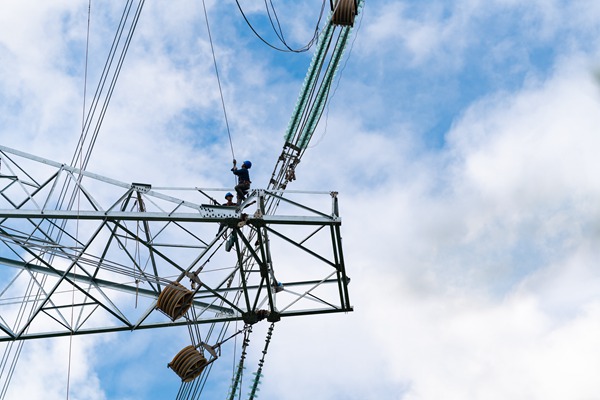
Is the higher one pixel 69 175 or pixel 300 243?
pixel 69 175

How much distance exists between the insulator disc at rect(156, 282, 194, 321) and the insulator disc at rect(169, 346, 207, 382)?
6.53ft

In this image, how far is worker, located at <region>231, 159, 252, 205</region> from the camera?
96.4 feet

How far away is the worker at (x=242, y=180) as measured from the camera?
2938 centimetres

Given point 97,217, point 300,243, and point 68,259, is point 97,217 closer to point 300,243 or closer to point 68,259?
point 68,259

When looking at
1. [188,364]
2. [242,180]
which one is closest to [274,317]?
[188,364]

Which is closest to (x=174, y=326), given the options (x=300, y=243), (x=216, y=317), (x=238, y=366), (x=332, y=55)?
(x=216, y=317)

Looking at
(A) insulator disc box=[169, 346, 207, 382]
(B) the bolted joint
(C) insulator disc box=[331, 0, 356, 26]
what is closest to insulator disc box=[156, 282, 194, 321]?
(A) insulator disc box=[169, 346, 207, 382]

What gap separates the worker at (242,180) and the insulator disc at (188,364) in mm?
5320

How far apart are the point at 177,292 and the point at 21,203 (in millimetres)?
5201

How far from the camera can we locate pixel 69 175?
26.7 m

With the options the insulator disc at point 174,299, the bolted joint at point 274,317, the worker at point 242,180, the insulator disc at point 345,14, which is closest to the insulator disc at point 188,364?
the insulator disc at point 174,299

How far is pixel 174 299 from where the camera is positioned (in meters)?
25.6

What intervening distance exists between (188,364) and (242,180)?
647 centimetres

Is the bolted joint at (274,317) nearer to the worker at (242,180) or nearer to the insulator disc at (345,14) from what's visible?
the worker at (242,180)
